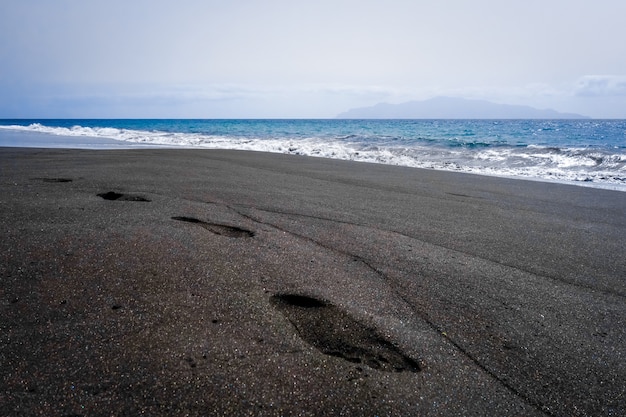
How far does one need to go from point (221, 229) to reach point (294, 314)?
68.0 inches

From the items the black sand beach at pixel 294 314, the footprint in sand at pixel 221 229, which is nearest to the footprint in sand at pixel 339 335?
the black sand beach at pixel 294 314

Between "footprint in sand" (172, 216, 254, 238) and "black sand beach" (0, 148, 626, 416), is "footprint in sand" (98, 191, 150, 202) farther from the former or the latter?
"footprint in sand" (172, 216, 254, 238)

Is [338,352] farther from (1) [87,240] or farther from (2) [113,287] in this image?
(1) [87,240]

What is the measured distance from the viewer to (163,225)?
150 inches

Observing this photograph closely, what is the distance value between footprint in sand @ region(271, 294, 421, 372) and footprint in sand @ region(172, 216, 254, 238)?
1.31m

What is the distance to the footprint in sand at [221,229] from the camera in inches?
149

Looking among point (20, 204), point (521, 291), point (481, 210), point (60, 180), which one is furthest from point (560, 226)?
point (60, 180)

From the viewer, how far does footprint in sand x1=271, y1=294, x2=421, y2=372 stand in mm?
2051

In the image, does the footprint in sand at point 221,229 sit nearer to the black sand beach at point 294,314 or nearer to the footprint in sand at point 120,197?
the black sand beach at point 294,314

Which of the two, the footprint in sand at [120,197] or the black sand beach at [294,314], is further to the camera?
the footprint in sand at [120,197]

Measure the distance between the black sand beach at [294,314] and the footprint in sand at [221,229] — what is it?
0.04 metres

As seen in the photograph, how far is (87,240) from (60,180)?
141 inches

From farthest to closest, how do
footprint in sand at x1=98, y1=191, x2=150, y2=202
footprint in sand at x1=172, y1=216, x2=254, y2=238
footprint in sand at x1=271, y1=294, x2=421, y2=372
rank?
1. footprint in sand at x1=98, y1=191, x2=150, y2=202
2. footprint in sand at x1=172, y1=216, x2=254, y2=238
3. footprint in sand at x1=271, y1=294, x2=421, y2=372

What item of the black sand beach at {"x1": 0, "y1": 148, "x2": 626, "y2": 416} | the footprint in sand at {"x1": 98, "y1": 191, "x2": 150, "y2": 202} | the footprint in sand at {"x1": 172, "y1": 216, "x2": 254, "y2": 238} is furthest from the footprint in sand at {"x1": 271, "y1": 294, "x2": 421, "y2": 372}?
the footprint in sand at {"x1": 98, "y1": 191, "x2": 150, "y2": 202}
